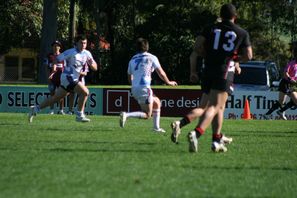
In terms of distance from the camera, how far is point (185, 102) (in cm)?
2883

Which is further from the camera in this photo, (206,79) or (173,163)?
(206,79)

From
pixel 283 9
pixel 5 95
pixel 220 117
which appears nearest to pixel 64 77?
pixel 220 117

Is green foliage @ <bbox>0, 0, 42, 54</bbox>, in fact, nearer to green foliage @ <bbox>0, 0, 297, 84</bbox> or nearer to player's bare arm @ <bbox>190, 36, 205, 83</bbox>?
green foliage @ <bbox>0, 0, 297, 84</bbox>

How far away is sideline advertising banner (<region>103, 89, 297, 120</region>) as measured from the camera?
2844cm

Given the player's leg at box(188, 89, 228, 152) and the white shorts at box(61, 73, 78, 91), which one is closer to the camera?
the player's leg at box(188, 89, 228, 152)

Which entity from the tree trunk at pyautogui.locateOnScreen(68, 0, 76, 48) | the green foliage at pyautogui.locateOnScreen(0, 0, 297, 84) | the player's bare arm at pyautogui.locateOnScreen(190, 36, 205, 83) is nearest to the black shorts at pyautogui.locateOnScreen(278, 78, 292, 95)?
the player's bare arm at pyautogui.locateOnScreen(190, 36, 205, 83)

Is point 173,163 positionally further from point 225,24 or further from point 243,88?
point 243,88

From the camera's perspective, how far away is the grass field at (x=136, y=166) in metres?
8.25

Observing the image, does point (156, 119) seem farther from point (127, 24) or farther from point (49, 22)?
point (127, 24)

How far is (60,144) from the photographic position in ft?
41.2

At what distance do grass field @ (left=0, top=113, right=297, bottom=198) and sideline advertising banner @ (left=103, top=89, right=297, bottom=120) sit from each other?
13.5m

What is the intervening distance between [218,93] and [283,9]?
177 ft

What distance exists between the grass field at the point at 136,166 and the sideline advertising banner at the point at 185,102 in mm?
13458

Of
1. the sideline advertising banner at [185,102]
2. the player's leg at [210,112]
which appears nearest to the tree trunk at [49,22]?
the sideline advertising banner at [185,102]
